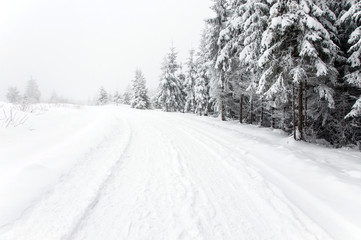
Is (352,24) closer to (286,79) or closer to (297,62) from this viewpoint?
(297,62)

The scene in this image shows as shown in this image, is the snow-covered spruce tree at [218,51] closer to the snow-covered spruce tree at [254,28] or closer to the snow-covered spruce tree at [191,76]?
the snow-covered spruce tree at [254,28]

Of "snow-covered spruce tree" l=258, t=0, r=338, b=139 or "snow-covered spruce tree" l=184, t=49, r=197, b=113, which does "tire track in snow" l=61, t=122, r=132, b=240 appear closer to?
"snow-covered spruce tree" l=258, t=0, r=338, b=139

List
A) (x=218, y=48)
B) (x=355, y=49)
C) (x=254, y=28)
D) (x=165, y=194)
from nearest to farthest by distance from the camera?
(x=165, y=194) < (x=355, y=49) < (x=254, y=28) < (x=218, y=48)

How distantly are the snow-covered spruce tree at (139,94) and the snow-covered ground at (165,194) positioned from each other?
1325 inches

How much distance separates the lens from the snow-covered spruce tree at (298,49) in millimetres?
9070

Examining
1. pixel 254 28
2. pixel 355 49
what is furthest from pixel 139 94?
pixel 355 49

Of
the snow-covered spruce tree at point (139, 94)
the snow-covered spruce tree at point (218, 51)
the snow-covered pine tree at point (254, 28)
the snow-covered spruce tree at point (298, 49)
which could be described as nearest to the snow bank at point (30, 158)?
the snow-covered spruce tree at point (298, 49)

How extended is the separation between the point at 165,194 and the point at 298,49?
10212 mm

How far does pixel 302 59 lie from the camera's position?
380 inches

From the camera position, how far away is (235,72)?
1766cm

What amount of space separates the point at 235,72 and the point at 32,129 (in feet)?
52.1

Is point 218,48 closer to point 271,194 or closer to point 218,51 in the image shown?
point 218,51

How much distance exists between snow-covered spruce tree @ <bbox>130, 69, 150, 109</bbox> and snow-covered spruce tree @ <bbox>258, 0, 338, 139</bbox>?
104ft

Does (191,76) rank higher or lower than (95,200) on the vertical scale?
higher
